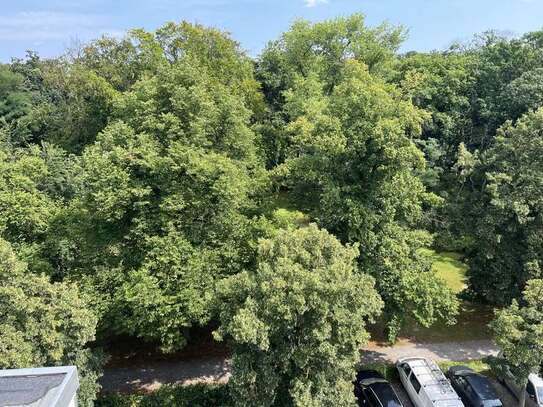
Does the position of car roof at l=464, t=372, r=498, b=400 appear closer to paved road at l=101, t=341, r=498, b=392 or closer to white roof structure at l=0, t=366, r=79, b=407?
paved road at l=101, t=341, r=498, b=392

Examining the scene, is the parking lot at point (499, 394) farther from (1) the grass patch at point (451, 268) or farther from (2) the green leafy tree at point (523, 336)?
(1) the grass patch at point (451, 268)

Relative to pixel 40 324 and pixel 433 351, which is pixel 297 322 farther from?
pixel 433 351

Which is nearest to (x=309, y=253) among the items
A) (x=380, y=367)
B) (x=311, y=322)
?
(x=311, y=322)

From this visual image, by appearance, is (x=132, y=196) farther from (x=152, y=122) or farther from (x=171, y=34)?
(x=171, y=34)

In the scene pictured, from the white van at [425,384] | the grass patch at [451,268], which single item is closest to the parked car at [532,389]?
the white van at [425,384]

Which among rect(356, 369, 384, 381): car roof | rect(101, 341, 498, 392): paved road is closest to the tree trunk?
rect(101, 341, 498, 392): paved road
